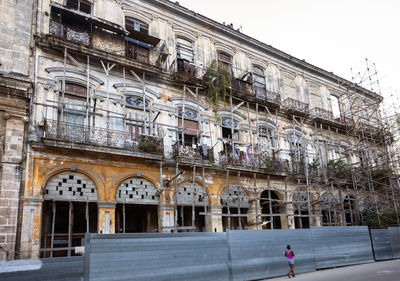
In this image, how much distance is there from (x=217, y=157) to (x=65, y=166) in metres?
6.62

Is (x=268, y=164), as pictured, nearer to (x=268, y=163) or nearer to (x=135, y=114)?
(x=268, y=163)

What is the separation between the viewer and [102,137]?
1194 centimetres

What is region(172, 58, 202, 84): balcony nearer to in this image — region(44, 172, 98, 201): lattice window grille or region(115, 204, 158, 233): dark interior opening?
region(115, 204, 158, 233): dark interior opening

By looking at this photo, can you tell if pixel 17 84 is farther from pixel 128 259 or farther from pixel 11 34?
pixel 128 259

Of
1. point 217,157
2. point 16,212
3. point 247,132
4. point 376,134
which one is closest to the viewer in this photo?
point 16,212

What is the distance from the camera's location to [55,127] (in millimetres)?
11273

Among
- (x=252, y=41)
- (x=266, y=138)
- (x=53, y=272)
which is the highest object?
(x=252, y=41)

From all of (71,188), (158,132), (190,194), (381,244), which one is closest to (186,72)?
(158,132)

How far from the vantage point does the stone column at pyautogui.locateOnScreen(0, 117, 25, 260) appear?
9727 mm

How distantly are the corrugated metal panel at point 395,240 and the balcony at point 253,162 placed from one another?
5.16 m

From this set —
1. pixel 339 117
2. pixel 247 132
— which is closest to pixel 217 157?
pixel 247 132

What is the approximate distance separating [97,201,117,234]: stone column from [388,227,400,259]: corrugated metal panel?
11726 mm

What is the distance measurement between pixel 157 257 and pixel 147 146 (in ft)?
17.0

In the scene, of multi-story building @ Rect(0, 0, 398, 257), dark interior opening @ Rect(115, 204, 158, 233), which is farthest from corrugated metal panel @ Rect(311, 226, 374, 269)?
dark interior opening @ Rect(115, 204, 158, 233)
